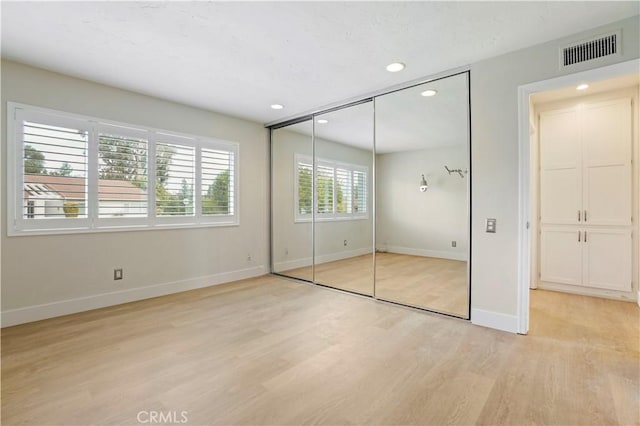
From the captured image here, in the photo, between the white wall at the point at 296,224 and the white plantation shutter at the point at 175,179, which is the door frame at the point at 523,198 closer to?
the white wall at the point at 296,224

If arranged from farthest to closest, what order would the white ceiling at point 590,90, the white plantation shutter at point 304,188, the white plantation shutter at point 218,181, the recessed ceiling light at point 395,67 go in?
the white plantation shutter at point 304,188 < the white plantation shutter at point 218,181 < the white ceiling at point 590,90 < the recessed ceiling light at point 395,67

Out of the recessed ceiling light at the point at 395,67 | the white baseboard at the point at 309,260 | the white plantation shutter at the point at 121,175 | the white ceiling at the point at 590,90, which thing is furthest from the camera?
the white baseboard at the point at 309,260

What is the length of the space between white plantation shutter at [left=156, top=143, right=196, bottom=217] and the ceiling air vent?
4224mm

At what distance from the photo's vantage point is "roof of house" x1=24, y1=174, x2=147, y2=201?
3.06 meters

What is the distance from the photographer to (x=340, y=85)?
3512 mm

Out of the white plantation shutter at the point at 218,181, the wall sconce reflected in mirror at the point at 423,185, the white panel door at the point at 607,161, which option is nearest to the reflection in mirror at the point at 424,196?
the wall sconce reflected in mirror at the point at 423,185

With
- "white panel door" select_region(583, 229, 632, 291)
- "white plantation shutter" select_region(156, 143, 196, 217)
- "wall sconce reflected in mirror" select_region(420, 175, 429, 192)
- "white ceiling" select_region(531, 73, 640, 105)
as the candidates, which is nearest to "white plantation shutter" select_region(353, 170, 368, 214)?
"wall sconce reflected in mirror" select_region(420, 175, 429, 192)

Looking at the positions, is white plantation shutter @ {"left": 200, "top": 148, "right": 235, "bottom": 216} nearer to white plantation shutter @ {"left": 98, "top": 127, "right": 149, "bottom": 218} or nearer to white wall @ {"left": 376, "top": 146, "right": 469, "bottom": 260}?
white plantation shutter @ {"left": 98, "top": 127, "right": 149, "bottom": 218}

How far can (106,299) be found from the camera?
3.50m

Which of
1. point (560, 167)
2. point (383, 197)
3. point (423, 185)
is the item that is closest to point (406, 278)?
point (383, 197)

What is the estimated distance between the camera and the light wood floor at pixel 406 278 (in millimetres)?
3475

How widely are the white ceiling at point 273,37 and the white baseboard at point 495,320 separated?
94.8 inches

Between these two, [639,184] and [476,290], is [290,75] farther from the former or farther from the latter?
[639,184]

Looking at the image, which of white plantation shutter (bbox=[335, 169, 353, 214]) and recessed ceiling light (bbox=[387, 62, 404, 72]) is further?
white plantation shutter (bbox=[335, 169, 353, 214])
